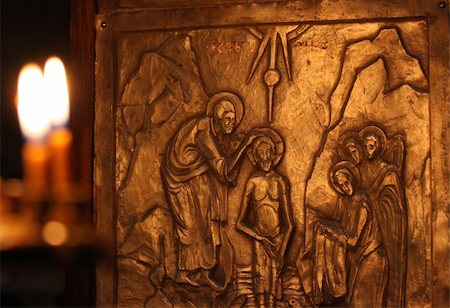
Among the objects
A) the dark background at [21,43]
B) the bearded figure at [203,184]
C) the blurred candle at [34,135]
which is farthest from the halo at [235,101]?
the blurred candle at [34,135]

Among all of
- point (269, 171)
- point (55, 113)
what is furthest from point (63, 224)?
point (269, 171)

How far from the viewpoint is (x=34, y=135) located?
1.56m

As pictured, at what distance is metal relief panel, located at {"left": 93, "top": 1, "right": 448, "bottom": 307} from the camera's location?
3352mm

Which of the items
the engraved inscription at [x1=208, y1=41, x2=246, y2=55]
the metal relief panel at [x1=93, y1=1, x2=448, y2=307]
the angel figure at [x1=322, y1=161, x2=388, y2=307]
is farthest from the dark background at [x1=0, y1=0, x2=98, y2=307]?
the angel figure at [x1=322, y1=161, x2=388, y2=307]

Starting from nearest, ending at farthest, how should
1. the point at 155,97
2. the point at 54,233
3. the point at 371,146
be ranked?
the point at 54,233 → the point at 371,146 → the point at 155,97

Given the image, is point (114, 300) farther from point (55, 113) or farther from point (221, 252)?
point (55, 113)

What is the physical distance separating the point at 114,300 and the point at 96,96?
2.91 ft

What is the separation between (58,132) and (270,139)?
192 cm

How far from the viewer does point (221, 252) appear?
346 centimetres

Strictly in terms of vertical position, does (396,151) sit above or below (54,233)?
above

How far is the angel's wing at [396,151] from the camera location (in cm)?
335

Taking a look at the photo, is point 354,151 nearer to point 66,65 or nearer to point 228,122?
point 228,122

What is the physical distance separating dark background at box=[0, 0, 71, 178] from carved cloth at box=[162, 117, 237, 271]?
66 centimetres

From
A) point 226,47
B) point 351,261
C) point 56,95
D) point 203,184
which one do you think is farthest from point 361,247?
point 56,95
